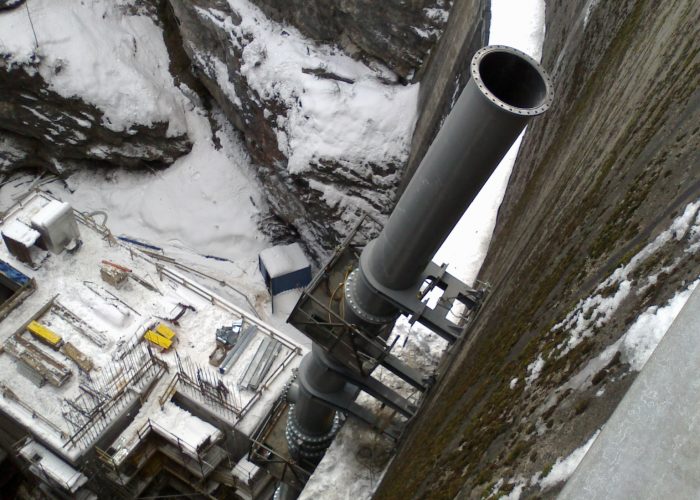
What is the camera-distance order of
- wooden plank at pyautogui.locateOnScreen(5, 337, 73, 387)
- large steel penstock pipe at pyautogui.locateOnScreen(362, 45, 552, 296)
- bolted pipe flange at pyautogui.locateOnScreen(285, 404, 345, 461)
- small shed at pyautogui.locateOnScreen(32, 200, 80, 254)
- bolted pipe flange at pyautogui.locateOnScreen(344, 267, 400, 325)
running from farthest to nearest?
small shed at pyautogui.locateOnScreen(32, 200, 80, 254)
wooden plank at pyautogui.locateOnScreen(5, 337, 73, 387)
bolted pipe flange at pyautogui.locateOnScreen(285, 404, 345, 461)
bolted pipe flange at pyautogui.locateOnScreen(344, 267, 400, 325)
large steel penstock pipe at pyautogui.locateOnScreen(362, 45, 552, 296)

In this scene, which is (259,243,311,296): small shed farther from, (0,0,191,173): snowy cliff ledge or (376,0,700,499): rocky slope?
(376,0,700,499): rocky slope

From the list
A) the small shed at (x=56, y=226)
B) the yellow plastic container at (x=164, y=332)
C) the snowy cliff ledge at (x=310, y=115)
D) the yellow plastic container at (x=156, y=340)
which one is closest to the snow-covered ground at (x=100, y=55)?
the snowy cliff ledge at (x=310, y=115)

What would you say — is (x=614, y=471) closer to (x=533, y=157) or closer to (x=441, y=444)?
(x=441, y=444)

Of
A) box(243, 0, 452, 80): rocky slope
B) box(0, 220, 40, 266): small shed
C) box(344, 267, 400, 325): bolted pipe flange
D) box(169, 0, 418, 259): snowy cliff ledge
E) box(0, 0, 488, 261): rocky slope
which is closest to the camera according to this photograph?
box(344, 267, 400, 325): bolted pipe flange

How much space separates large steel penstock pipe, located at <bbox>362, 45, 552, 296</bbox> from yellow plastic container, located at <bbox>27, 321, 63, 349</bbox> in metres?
11.0

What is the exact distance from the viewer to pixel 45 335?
14.6 metres

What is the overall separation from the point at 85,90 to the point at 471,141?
20.1 metres

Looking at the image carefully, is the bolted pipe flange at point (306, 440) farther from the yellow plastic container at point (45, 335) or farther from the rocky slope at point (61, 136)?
the rocky slope at point (61, 136)

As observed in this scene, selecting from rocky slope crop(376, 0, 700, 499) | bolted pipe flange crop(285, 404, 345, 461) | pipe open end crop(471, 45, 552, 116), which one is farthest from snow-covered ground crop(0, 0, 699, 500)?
pipe open end crop(471, 45, 552, 116)

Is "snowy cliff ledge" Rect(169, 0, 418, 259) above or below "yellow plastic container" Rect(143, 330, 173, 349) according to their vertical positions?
above

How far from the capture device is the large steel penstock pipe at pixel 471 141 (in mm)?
4895

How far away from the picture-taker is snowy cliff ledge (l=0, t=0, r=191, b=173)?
71.5ft

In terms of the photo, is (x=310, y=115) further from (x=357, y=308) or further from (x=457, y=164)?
(x=457, y=164)

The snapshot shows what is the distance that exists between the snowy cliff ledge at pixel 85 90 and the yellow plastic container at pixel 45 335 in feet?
32.2
